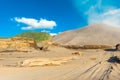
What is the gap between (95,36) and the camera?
143 metres

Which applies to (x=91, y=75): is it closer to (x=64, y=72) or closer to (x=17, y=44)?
(x=64, y=72)

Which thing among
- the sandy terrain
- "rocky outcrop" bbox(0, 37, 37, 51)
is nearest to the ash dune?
"rocky outcrop" bbox(0, 37, 37, 51)

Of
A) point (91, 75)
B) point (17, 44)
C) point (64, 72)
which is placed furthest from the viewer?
point (17, 44)

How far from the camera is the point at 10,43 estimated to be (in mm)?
46938

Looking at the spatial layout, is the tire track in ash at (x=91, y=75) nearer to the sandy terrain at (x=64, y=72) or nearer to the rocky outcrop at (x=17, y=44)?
the sandy terrain at (x=64, y=72)

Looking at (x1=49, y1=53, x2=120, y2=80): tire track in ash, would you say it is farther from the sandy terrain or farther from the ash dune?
the ash dune

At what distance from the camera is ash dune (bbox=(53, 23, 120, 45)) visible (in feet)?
431

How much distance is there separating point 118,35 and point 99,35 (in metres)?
10.7

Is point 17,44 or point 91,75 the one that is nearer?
point 91,75

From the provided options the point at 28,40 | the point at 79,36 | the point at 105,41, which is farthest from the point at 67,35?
the point at 28,40

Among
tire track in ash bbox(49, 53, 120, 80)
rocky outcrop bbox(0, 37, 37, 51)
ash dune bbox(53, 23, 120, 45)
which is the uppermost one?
ash dune bbox(53, 23, 120, 45)

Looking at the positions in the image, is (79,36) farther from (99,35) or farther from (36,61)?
(36,61)

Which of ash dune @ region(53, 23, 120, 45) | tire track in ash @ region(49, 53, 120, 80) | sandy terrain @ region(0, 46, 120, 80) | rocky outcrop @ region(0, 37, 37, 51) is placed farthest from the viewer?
ash dune @ region(53, 23, 120, 45)

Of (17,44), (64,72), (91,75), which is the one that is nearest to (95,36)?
(17,44)
